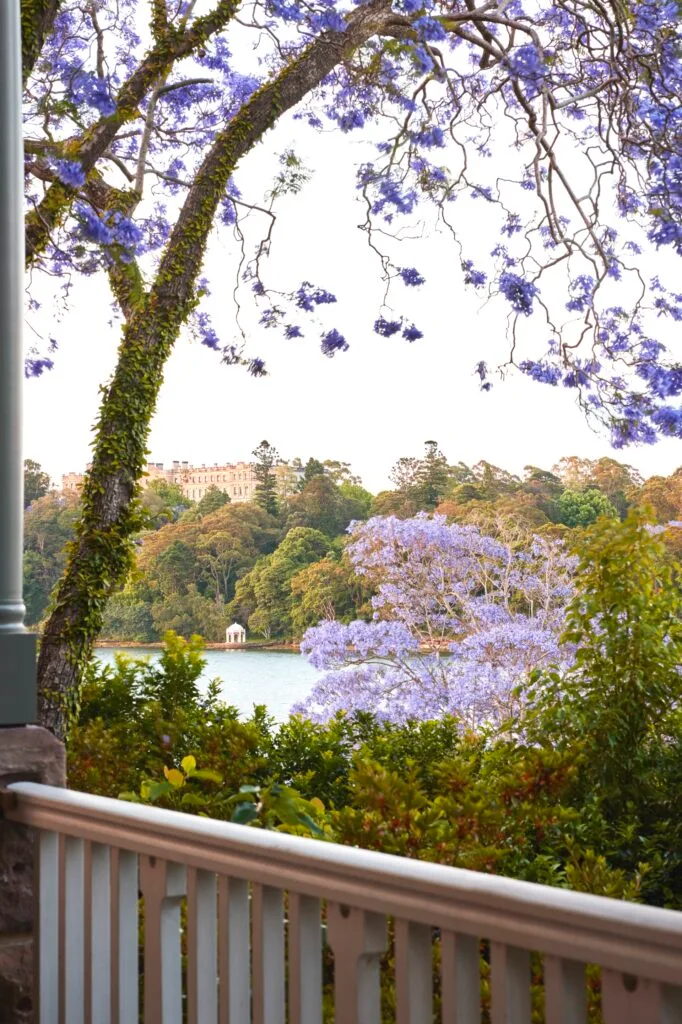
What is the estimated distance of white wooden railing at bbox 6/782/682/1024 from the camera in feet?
3.32

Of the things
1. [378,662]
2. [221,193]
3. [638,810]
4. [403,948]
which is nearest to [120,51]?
[221,193]

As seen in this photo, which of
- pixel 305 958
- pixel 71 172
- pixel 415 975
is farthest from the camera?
pixel 71 172

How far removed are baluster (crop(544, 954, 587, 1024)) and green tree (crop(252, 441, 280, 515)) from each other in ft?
31.6

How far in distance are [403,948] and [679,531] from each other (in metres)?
8.14

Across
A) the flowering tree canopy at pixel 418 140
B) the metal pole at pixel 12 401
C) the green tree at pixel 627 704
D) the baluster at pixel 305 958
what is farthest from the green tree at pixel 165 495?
the baluster at pixel 305 958

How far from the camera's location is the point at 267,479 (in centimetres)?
1085

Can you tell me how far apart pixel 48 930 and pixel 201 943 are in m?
0.46

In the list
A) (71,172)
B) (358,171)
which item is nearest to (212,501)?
(358,171)

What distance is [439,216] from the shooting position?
701 cm

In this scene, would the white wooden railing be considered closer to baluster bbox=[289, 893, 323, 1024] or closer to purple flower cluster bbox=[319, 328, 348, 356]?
baluster bbox=[289, 893, 323, 1024]

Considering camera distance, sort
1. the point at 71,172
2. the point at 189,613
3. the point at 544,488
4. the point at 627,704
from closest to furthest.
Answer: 1. the point at 627,704
2. the point at 71,172
3. the point at 544,488
4. the point at 189,613

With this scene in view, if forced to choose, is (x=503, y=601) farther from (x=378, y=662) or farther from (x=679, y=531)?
(x=679, y=531)

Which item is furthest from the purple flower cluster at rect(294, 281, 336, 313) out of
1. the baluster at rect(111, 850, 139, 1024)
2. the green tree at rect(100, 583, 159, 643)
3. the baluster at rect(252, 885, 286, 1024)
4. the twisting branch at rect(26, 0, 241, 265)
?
the baluster at rect(252, 885, 286, 1024)

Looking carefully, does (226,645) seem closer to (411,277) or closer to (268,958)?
(411,277)
